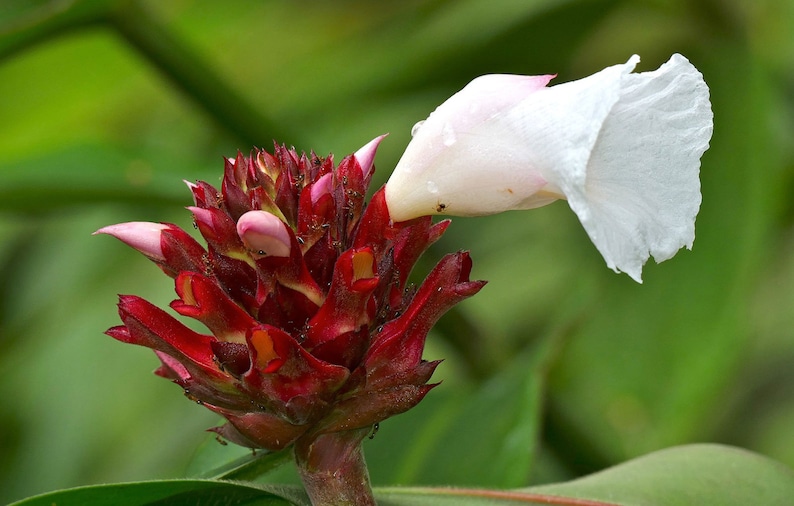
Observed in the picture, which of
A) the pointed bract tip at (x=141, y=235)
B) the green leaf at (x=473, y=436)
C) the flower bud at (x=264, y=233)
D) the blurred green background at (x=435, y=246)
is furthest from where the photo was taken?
the blurred green background at (x=435, y=246)

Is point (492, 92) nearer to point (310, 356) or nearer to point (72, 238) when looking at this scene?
point (310, 356)

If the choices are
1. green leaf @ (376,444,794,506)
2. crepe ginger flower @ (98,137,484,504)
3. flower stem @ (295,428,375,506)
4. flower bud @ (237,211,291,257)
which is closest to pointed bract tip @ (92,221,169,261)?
crepe ginger flower @ (98,137,484,504)

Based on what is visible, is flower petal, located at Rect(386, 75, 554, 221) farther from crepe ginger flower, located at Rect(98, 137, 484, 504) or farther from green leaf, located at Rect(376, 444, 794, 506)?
green leaf, located at Rect(376, 444, 794, 506)

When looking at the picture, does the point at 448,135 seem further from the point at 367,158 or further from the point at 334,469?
the point at 334,469

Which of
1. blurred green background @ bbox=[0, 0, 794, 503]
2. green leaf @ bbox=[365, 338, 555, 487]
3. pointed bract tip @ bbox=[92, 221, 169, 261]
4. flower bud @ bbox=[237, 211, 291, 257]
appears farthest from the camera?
blurred green background @ bbox=[0, 0, 794, 503]

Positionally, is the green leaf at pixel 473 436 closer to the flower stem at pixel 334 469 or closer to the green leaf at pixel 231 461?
the green leaf at pixel 231 461

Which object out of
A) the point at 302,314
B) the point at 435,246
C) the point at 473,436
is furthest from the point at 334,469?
the point at 435,246

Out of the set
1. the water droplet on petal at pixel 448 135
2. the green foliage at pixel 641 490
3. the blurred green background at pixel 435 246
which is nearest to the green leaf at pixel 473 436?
the blurred green background at pixel 435 246
